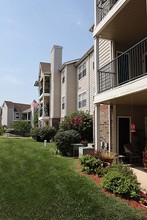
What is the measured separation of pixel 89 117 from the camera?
64.0 ft

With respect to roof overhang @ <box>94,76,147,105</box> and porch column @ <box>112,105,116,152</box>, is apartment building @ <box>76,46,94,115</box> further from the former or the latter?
roof overhang @ <box>94,76,147,105</box>

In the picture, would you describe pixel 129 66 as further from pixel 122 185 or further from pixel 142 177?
pixel 122 185

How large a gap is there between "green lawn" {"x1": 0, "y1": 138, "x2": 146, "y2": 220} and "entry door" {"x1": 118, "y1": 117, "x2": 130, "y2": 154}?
167 inches

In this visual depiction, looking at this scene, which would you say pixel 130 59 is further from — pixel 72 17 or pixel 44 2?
pixel 44 2

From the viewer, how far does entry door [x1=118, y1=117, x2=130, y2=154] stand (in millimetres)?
12461

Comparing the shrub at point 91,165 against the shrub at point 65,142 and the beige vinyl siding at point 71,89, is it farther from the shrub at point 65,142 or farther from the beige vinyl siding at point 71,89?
the beige vinyl siding at point 71,89

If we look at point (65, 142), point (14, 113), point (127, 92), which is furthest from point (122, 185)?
point (14, 113)

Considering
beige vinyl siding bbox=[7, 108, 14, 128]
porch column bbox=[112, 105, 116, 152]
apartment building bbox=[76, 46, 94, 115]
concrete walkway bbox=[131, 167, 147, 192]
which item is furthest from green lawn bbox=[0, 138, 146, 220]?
beige vinyl siding bbox=[7, 108, 14, 128]

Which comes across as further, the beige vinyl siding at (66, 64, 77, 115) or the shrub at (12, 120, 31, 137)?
the shrub at (12, 120, 31, 137)

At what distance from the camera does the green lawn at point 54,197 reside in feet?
17.8

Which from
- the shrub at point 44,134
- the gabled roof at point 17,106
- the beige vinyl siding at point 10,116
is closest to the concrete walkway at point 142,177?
the shrub at point 44,134

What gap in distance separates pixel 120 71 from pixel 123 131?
11.3 feet

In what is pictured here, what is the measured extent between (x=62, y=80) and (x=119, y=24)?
18.5 m

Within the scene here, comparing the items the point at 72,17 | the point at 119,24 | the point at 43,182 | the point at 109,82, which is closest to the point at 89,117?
the point at 109,82
